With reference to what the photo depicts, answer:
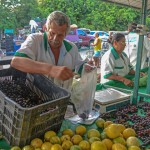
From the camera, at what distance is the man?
5.98ft

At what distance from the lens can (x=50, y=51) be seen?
2.19 meters

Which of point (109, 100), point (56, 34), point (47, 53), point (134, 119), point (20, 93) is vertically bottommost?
point (134, 119)

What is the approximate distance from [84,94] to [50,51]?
53 cm

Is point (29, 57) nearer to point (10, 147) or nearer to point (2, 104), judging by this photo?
point (2, 104)

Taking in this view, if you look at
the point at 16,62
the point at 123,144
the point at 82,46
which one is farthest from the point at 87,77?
the point at 82,46

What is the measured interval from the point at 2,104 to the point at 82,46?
17326 mm

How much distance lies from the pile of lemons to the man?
45 centimetres

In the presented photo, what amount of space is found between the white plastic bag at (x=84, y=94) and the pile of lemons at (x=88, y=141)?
297 mm

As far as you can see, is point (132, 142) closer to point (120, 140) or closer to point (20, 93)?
point (120, 140)

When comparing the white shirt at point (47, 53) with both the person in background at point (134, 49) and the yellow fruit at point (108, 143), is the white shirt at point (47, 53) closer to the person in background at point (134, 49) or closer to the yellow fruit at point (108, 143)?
the yellow fruit at point (108, 143)

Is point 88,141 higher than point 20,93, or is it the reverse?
point 20,93

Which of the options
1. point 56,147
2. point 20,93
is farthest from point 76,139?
point 20,93

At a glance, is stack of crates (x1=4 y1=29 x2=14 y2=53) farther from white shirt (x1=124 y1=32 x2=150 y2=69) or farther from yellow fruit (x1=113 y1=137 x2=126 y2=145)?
yellow fruit (x1=113 y1=137 x2=126 y2=145)

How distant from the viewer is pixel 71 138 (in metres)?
1.50
